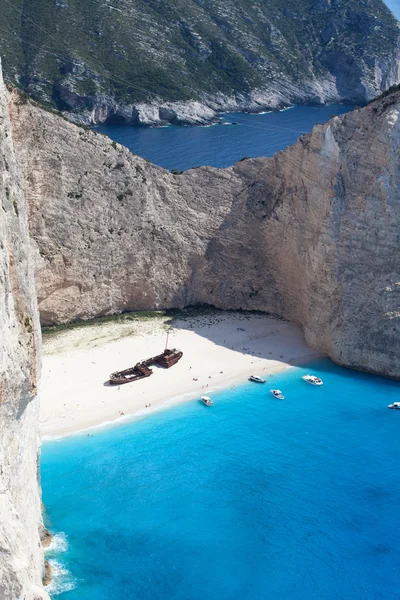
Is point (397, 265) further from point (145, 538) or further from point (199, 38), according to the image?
point (199, 38)

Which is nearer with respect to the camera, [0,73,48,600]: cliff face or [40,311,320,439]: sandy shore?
[0,73,48,600]: cliff face

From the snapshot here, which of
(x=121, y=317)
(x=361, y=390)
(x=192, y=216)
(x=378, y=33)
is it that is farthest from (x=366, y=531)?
(x=378, y=33)

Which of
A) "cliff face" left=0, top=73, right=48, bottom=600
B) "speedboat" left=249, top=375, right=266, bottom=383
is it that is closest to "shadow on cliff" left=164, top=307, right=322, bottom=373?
"speedboat" left=249, top=375, right=266, bottom=383

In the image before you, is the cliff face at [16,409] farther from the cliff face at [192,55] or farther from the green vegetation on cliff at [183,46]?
the green vegetation on cliff at [183,46]

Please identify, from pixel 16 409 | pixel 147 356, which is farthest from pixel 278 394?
pixel 16 409

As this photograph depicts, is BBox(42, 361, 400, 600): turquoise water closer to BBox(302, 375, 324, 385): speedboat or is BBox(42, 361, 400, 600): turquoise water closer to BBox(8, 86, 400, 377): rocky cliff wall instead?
BBox(302, 375, 324, 385): speedboat

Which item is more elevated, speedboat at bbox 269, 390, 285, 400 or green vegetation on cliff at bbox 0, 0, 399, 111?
green vegetation on cliff at bbox 0, 0, 399, 111

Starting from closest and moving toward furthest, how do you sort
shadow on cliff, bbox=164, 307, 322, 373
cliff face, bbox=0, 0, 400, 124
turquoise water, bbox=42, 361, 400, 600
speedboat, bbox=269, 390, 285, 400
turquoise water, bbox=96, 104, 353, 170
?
turquoise water, bbox=42, 361, 400, 600 < speedboat, bbox=269, 390, 285, 400 < shadow on cliff, bbox=164, 307, 322, 373 < turquoise water, bbox=96, 104, 353, 170 < cliff face, bbox=0, 0, 400, 124
